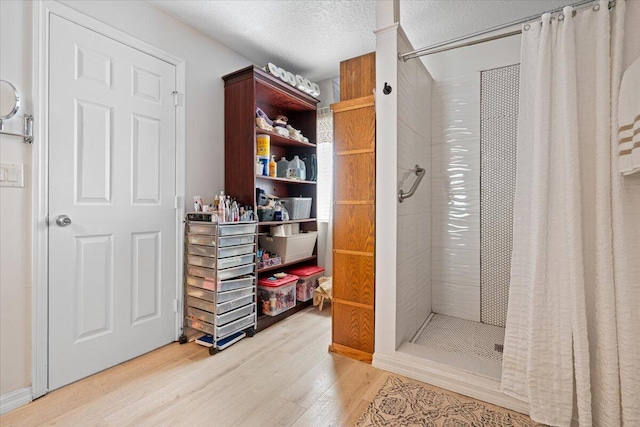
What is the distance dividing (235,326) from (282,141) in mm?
1693

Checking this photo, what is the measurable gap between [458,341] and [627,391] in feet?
3.07

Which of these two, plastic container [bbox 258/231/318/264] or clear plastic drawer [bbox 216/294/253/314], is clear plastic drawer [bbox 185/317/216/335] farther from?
plastic container [bbox 258/231/318/264]

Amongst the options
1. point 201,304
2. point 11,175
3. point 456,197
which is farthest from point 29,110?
point 456,197

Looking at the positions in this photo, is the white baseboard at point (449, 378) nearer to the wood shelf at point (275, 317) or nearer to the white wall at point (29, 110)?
the wood shelf at point (275, 317)

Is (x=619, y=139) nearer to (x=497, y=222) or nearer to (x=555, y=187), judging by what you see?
(x=555, y=187)

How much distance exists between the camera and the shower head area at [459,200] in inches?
78.8

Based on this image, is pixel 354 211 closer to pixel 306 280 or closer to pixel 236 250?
pixel 236 250

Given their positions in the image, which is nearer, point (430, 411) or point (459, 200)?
point (430, 411)

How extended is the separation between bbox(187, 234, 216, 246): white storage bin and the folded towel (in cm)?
213

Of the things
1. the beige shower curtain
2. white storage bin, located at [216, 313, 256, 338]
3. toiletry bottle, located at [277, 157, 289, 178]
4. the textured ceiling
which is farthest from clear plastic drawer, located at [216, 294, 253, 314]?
the textured ceiling

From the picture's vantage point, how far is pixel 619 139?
113 cm

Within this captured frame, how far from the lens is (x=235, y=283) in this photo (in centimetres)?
214

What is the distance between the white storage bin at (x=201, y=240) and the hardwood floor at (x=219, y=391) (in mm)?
737

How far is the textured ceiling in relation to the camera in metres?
2.03
